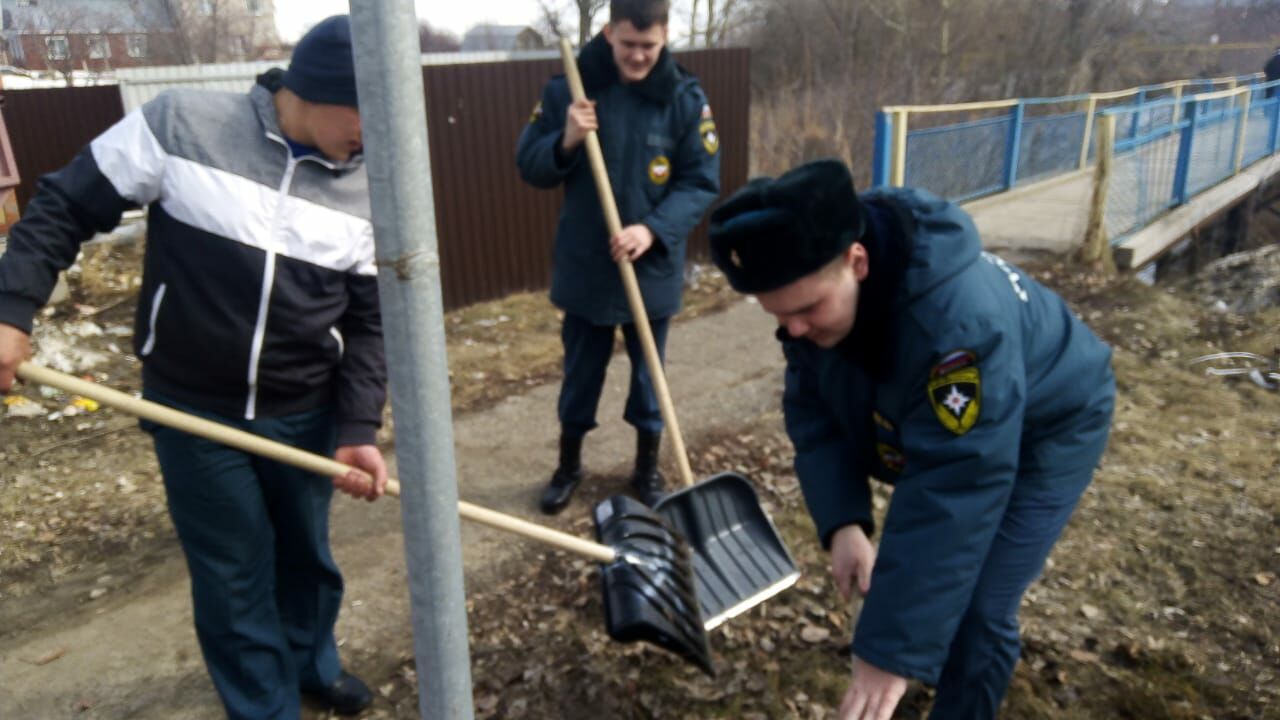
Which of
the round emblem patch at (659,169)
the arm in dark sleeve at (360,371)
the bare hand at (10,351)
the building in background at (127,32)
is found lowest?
the arm in dark sleeve at (360,371)

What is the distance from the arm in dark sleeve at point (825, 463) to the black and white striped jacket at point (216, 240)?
1127 millimetres

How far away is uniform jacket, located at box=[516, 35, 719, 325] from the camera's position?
138 inches

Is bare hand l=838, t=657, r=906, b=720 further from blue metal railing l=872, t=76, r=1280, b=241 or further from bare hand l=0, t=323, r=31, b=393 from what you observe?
blue metal railing l=872, t=76, r=1280, b=241

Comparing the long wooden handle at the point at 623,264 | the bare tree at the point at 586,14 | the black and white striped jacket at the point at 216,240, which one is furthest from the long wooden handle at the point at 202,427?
the bare tree at the point at 586,14

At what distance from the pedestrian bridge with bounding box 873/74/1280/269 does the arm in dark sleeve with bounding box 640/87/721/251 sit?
4308mm

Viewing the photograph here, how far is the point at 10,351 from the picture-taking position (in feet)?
6.15

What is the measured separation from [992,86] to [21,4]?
16.1m

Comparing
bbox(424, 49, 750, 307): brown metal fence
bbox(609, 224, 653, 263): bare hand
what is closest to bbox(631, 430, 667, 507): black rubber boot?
bbox(609, 224, 653, 263): bare hand

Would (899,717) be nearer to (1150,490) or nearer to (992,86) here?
(1150,490)

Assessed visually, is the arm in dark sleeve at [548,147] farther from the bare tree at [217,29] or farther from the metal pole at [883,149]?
the metal pole at [883,149]

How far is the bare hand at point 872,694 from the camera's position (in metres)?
1.69

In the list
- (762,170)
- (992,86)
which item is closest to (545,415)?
(762,170)

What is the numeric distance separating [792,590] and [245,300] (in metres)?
2.09

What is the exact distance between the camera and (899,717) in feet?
8.61
